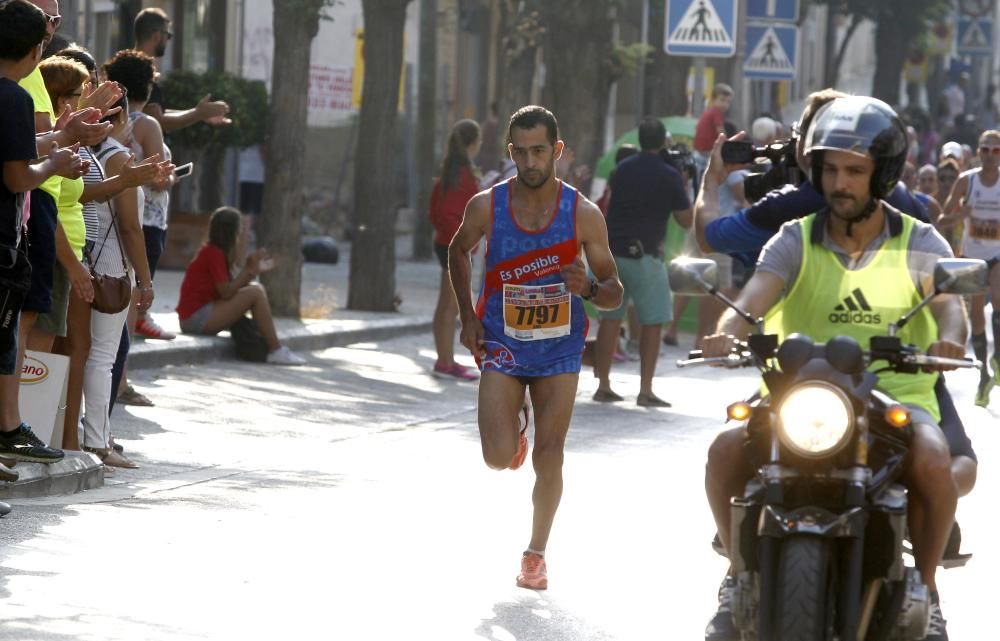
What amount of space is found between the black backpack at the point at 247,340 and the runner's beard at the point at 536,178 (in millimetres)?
7565

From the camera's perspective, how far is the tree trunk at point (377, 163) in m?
19.6

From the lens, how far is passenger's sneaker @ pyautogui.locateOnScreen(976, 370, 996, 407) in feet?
49.5

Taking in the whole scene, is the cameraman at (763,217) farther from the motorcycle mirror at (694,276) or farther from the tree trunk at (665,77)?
the tree trunk at (665,77)

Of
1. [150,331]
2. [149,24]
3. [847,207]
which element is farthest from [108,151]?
[847,207]

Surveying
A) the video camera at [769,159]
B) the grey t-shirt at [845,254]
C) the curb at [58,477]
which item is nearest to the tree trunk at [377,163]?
the curb at [58,477]

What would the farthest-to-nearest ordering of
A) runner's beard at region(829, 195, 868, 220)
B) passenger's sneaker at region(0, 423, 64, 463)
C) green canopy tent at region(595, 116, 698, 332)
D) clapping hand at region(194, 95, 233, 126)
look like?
green canopy tent at region(595, 116, 698, 332) < clapping hand at region(194, 95, 233, 126) < passenger's sneaker at region(0, 423, 64, 463) < runner's beard at region(829, 195, 868, 220)

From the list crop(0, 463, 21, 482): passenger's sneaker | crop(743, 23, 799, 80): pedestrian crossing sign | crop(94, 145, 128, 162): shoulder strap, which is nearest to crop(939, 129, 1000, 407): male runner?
crop(743, 23, 799, 80): pedestrian crossing sign

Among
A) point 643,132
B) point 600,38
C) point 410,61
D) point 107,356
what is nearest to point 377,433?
point 107,356

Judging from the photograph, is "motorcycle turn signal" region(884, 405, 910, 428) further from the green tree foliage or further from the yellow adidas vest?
the green tree foliage

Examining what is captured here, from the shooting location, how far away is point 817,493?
5.40 m

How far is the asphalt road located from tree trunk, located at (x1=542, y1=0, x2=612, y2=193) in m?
9.77

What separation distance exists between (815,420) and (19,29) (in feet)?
13.5

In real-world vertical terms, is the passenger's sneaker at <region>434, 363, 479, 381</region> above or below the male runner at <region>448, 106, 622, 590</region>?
below

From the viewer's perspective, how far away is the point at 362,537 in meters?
8.49
